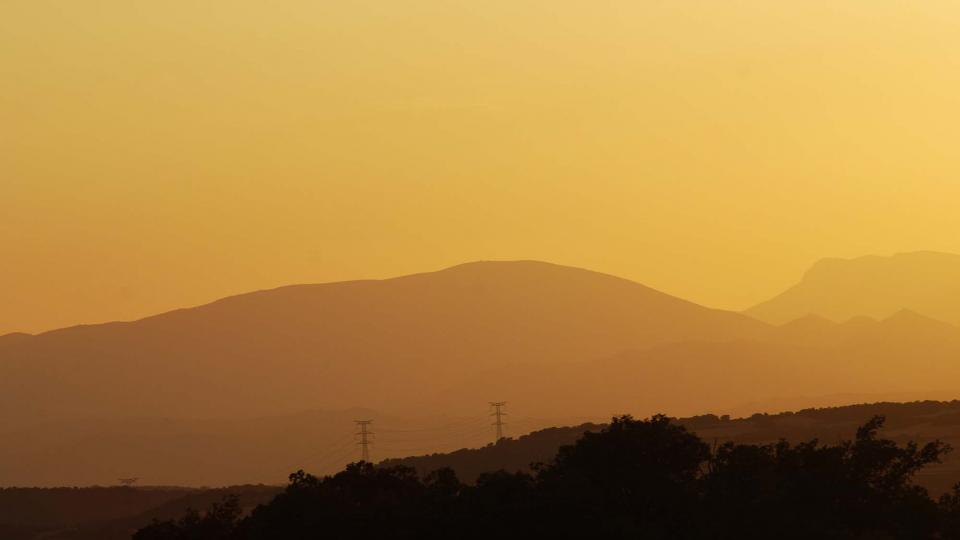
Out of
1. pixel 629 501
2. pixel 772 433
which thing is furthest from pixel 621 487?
pixel 772 433

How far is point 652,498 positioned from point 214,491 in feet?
386

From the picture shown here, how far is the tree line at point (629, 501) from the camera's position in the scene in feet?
170

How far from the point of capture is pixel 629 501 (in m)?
55.4

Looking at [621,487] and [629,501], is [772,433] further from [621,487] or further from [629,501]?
[629,501]

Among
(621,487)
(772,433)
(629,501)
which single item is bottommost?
(629,501)

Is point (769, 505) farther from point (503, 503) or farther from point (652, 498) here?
point (503, 503)

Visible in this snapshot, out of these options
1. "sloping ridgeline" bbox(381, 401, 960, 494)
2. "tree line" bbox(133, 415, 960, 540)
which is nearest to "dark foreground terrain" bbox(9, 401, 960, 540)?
"tree line" bbox(133, 415, 960, 540)

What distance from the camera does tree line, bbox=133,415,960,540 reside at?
51.8 m

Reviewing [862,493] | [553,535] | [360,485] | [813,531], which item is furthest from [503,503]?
[862,493]

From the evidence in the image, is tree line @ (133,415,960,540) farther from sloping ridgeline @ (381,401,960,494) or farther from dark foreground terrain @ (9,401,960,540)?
sloping ridgeline @ (381,401,960,494)

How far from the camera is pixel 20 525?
540 ft

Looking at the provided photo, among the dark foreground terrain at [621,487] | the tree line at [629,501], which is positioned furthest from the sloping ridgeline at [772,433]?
the tree line at [629,501]

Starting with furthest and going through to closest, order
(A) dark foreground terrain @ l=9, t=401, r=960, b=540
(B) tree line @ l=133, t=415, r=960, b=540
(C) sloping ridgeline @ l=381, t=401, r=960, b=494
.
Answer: (C) sloping ridgeline @ l=381, t=401, r=960, b=494 < (A) dark foreground terrain @ l=9, t=401, r=960, b=540 < (B) tree line @ l=133, t=415, r=960, b=540

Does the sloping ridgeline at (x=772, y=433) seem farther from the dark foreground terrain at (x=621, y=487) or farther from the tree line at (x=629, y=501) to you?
the tree line at (x=629, y=501)
